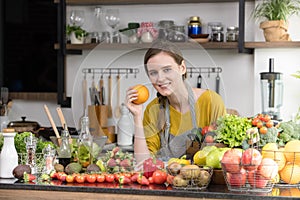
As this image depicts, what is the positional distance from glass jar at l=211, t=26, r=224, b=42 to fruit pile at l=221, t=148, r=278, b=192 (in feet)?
8.80

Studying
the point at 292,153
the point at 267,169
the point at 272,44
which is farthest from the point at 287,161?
the point at 272,44

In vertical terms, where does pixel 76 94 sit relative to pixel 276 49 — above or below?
below

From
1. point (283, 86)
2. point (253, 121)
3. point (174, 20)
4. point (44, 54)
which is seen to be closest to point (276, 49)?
point (283, 86)

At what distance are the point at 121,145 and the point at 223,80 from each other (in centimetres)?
124

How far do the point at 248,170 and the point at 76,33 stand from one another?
10.4ft

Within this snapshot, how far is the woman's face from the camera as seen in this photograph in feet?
10.9

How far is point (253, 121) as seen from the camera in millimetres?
3074

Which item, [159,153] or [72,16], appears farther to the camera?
[72,16]

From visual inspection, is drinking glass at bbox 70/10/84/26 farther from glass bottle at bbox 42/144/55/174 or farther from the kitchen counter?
the kitchen counter

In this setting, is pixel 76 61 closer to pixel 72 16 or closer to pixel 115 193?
pixel 72 16

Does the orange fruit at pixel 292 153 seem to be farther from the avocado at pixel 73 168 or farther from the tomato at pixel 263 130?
the avocado at pixel 73 168

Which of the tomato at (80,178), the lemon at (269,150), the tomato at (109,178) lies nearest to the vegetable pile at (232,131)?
the lemon at (269,150)

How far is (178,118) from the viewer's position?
135 inches

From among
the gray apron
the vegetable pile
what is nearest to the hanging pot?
the gray apron
